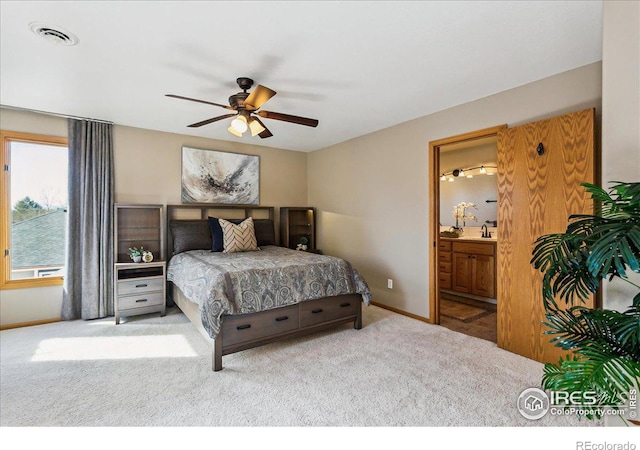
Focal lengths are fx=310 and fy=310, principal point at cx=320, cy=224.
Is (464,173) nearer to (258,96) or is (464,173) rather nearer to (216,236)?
(258,96)

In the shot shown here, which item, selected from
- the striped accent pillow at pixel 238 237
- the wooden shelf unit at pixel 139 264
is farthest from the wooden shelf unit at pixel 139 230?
the striped accent pillow at pixel 238 237

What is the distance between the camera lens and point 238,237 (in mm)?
4359

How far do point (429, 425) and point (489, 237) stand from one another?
3.85 metres

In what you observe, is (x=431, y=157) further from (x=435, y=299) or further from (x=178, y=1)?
(x=178, y=1)

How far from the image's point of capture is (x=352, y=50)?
2.33 meters

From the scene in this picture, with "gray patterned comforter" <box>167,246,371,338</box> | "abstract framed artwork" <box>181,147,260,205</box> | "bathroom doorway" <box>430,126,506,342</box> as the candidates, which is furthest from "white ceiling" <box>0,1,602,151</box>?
"gray patterned comforter" <box>167,246,371,338</box>

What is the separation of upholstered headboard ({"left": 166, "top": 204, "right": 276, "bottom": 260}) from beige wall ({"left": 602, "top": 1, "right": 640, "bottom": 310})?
4.21m

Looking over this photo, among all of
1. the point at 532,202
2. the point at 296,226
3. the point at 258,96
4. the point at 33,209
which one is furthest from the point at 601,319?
the point at 33,209

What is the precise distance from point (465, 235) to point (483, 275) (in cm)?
97

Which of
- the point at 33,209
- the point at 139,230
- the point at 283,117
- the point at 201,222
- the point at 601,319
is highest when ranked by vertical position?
the point at 283,117

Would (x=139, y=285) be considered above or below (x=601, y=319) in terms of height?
below

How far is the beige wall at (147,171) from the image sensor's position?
365 cm

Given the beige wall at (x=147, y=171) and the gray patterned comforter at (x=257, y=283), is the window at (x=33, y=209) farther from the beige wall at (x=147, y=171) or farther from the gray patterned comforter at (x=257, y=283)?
the gray patterned comforter at (x=257, y=283)

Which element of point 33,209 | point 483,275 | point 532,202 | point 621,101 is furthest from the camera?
point 483,275
